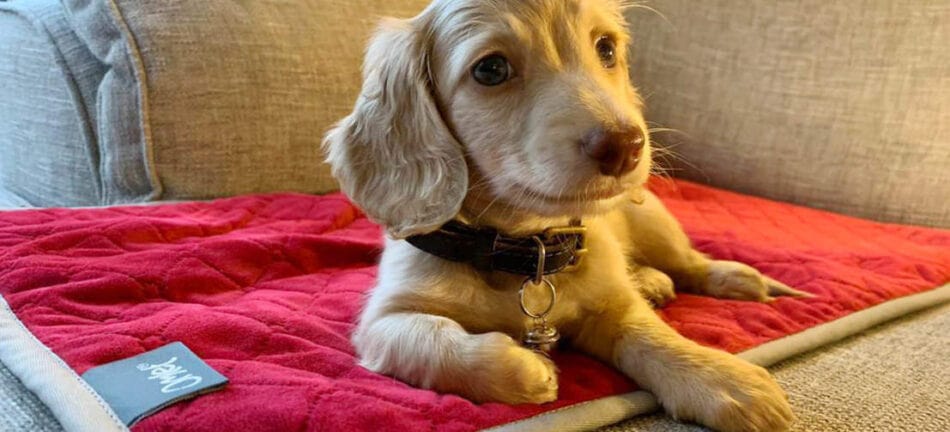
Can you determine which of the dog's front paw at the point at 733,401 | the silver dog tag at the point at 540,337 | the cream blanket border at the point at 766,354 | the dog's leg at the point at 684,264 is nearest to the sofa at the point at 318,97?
the dog's leg at the point at 684,264

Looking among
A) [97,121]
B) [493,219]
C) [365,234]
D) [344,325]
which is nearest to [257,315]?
[344,325]

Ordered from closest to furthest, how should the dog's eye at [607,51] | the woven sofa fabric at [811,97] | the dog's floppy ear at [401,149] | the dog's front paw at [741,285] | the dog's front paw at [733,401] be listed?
the dog's front paw at [733,401] → the dog's floppy ear at [401,149] → the dog's eye at [607,51] → the dog's front paw at [741,285] → the woven sofa fabric at [811,97]

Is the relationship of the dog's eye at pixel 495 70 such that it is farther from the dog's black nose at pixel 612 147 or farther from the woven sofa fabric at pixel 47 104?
the woven sofa fabric at pixel 47 104

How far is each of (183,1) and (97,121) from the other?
40cm

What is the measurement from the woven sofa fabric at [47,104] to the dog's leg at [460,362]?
4.53 feet

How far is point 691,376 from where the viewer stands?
1248 mm

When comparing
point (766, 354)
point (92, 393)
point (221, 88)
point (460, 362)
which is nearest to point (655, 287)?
point (766, 354)

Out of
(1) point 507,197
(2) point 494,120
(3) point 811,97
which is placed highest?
(2) point 494,120

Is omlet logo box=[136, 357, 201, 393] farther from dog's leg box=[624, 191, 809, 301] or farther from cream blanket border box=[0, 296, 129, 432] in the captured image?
dog's leg box=[624, 191, 809, 301]

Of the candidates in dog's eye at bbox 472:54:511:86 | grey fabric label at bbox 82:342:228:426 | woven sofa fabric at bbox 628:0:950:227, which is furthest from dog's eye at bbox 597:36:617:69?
woven sofa fabric at bbox 628:0:950:227

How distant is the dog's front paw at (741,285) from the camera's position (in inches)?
69.8

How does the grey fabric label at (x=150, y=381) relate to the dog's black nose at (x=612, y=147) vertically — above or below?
below

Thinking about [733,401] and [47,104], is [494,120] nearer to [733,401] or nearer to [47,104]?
[733,401]

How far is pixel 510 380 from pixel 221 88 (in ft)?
4.78
